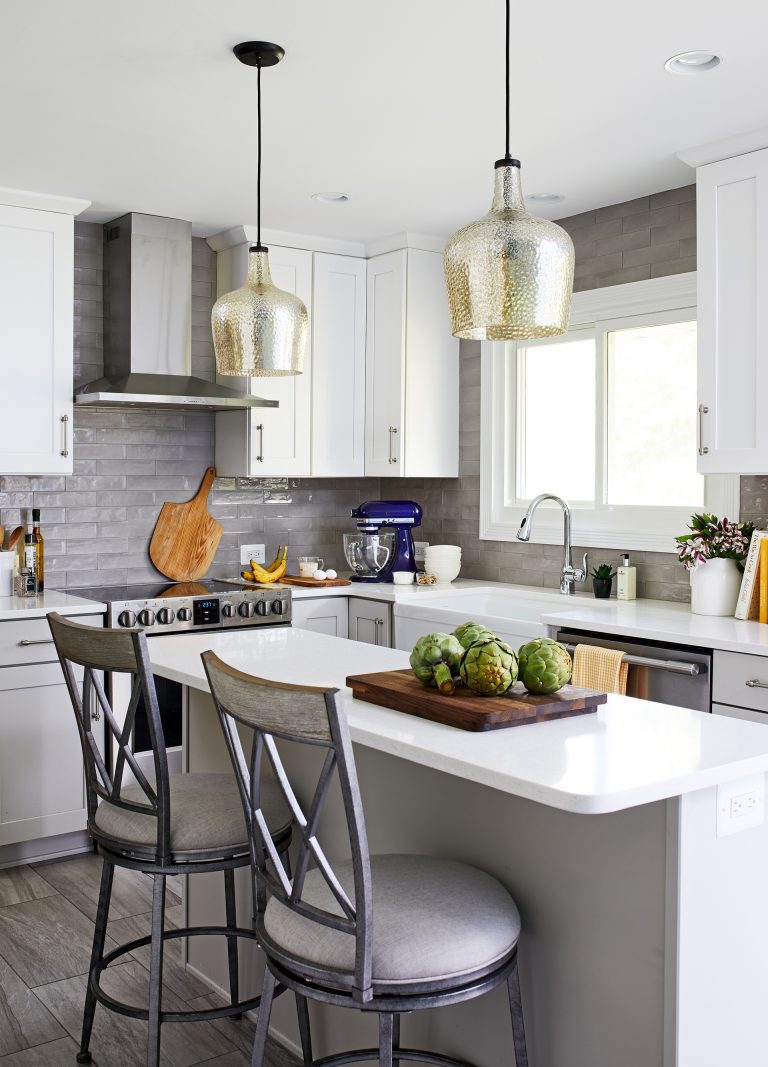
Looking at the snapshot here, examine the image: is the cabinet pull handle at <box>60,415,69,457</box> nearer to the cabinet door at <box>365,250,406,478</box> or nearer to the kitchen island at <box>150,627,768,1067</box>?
the cabinet door at <box>365,250,406,478</box>

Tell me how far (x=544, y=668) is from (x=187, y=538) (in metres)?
3.10

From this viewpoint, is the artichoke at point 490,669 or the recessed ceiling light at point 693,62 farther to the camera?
the recessed ceiling light at point 693,62

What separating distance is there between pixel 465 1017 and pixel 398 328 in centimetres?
340

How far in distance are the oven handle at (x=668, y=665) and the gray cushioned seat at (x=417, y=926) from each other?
1.49 meters

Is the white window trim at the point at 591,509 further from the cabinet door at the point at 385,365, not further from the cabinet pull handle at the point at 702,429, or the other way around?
the cabinet door at the point at 385,365

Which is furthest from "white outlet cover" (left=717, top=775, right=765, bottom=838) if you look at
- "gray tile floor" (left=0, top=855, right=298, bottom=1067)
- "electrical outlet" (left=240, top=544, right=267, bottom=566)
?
"electrical outlet" (left=240, top=544, right=267, bottom=566)

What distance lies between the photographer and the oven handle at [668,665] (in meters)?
3.12

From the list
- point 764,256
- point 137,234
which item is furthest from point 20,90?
point 764,256

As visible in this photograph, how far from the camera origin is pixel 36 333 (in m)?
4.08

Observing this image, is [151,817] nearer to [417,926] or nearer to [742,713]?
[417,926]

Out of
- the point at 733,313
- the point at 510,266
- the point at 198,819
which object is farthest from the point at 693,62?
the point at 198,819

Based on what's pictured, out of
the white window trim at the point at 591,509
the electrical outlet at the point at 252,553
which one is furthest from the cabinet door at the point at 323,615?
the white window trim at the point at 591,509

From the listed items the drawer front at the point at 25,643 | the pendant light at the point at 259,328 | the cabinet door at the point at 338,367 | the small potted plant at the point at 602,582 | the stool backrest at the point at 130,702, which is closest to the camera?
the stool backrest at the point at 130,702

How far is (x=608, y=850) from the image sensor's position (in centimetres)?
171
